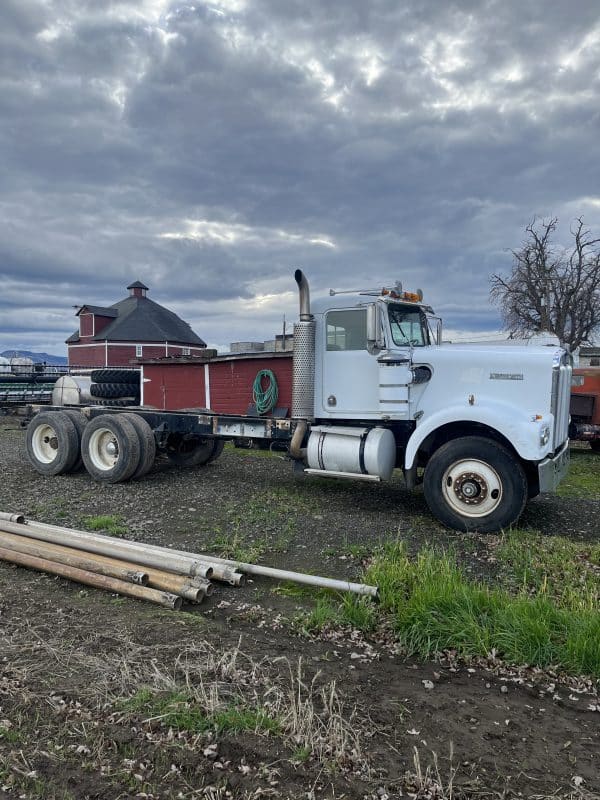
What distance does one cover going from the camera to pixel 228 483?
9.66 metres

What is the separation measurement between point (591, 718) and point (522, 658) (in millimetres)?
593

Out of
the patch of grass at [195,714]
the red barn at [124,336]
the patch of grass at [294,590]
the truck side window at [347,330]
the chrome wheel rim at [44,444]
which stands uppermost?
the red barn at [124,336]

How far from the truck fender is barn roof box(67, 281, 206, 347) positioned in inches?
1526

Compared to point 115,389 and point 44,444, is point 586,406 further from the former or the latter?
point 44,444

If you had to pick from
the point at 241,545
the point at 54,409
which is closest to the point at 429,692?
the point at 241,545

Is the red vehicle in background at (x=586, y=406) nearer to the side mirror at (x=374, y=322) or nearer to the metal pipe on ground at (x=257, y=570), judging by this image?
the side mirror at (x=374, y=322)

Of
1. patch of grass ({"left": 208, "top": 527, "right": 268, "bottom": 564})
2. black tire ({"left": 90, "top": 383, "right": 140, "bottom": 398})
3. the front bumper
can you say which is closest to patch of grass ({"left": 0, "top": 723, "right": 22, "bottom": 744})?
patch of grass ({"left": 208, "top": 527, "right": 268, "bottom": 564})

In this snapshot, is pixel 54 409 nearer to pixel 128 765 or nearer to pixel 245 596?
pixel 245 596

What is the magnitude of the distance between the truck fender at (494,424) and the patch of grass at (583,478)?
10.3 ft

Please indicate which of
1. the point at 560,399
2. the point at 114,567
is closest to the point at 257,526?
the point at 114,567

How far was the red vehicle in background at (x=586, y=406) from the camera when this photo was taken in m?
13.6

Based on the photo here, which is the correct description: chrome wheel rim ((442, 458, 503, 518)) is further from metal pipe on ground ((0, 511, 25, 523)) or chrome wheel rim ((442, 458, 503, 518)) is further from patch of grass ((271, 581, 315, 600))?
metal pipe on ground ((0, 511, 25, 523))

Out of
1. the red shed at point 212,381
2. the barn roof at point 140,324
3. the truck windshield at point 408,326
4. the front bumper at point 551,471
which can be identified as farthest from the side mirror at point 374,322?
the barn roof at point 140,324

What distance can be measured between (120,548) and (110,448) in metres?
4.24
